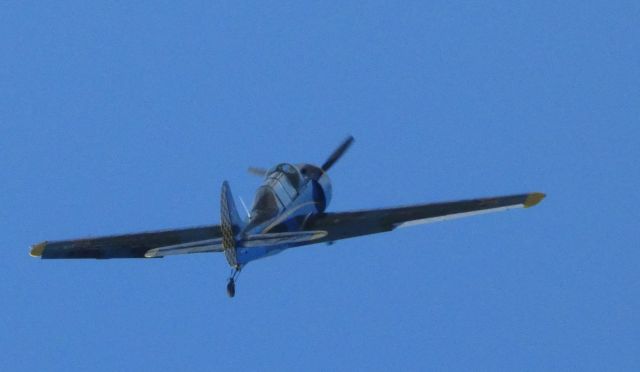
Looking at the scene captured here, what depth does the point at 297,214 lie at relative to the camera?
129ft

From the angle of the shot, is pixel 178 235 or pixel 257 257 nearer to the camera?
pixel 257 257

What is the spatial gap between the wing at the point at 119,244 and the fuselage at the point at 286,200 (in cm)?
162

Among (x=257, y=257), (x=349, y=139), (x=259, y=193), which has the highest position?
(x=349, y=139)

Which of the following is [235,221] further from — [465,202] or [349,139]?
[349,139]

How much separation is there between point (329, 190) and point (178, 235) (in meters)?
4.97

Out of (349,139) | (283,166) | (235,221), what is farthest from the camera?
(349,139)

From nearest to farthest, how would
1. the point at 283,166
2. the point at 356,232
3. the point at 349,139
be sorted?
the point at 356,232
the point at 283,166
the point at 349,139

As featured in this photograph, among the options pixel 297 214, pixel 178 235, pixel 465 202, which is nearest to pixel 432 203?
pixel 465 202

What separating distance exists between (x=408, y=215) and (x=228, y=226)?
5.36 meters

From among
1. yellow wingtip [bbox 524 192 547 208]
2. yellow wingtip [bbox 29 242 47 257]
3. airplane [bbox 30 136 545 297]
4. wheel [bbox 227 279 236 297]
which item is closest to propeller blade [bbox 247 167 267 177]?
airplane [bbox 30 136 545 297]

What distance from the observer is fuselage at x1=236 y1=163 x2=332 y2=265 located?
36.9 m

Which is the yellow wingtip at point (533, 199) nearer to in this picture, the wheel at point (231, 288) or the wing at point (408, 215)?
the wing at point (408, 215)

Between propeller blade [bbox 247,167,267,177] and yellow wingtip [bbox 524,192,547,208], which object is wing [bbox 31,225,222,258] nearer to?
propeller blade [bbox 247,167,267,177]

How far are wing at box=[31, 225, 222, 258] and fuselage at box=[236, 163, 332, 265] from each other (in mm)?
1615
